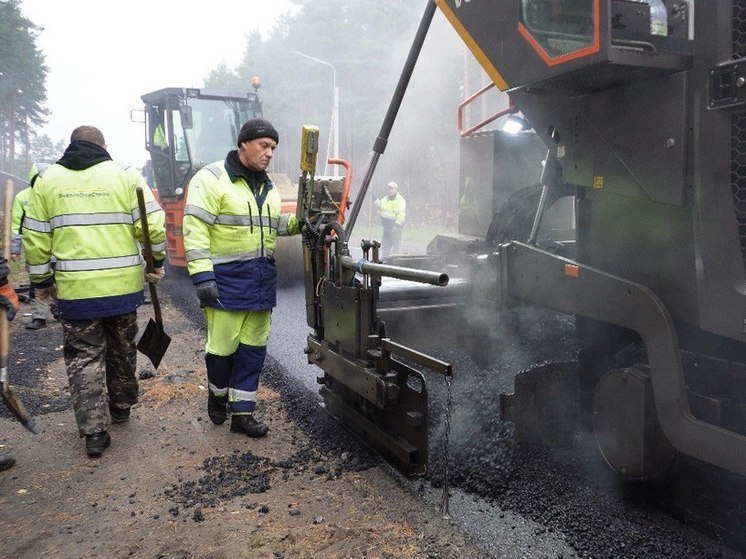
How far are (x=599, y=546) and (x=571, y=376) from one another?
87 cm

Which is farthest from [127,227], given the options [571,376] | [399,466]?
[571,376]

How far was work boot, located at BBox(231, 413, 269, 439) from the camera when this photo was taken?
4094 mm

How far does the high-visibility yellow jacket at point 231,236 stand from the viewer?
13.0ft

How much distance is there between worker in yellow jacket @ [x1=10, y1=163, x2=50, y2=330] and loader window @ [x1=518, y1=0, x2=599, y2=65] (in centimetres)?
296

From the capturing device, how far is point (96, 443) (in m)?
3.92

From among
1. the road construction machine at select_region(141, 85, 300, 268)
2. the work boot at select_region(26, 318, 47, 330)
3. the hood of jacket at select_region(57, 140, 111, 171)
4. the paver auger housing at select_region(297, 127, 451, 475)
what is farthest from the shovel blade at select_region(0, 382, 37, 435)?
the road construction machine at select_region(141, 85, 300, 268)

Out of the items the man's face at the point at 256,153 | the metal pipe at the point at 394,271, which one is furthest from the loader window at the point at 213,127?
the metal pipe at the point at 394,271

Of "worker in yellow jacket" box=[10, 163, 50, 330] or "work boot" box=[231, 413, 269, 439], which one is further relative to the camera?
"worker in yellow jacket" box=[10, 163, 50, 330]

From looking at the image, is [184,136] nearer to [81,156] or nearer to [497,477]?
[81,156]

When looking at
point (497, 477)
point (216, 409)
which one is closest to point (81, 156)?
point (216, 409)

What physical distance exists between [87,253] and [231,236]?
861 mm

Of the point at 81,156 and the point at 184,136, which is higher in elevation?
the point at 184,136

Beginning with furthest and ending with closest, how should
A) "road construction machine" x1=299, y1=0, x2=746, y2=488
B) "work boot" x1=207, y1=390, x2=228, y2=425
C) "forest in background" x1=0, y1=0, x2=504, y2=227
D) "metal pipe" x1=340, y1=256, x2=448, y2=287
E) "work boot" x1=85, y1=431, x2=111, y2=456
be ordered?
"forest in background" x1=0, y1=0, x2=504, y2=227, "work boot" x1=207, y1=390, x2=228, y2=425, "work boot" x1=85, y1=431, x2=111, y2=456, "metal pipe" x1=340, y1=256, x2=448, y2=287, "road construction machine" x1=299, y1=0, x2=746, y2=488

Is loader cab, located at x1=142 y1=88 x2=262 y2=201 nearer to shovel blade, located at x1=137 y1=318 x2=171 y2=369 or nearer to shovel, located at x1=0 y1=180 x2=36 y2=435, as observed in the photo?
shovel blade, located at x1=137 y1=318 x2=171 y2=369
